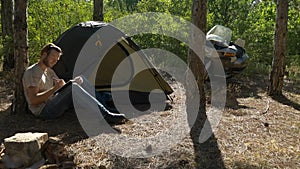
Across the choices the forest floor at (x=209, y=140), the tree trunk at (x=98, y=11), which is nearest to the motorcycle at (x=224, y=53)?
the forest floor at (x=209, y=140)

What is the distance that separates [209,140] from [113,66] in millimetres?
2662

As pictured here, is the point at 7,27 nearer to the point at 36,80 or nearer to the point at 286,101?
the point at 36,80

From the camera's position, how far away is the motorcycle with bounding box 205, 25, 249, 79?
8203 millimetres

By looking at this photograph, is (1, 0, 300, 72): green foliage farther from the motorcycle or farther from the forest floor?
the forest floor

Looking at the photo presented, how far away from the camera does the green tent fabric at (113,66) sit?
20.2 ft

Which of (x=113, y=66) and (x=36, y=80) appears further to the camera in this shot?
(x=113, y=66)

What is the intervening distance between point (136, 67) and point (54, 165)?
10.4ft

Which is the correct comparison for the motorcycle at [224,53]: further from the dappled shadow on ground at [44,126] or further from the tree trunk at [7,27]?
the tree trunk at [7,27]

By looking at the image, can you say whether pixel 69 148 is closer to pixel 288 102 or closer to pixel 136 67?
pixel 136 67

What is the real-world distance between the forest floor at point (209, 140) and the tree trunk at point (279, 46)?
0.82 metres

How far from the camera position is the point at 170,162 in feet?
12.3

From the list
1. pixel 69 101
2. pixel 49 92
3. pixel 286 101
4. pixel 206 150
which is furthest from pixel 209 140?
pixel 286 101

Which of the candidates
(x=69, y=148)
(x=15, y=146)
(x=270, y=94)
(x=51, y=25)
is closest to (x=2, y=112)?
(x=69, y=148)

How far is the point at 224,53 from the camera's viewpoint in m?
8.40
